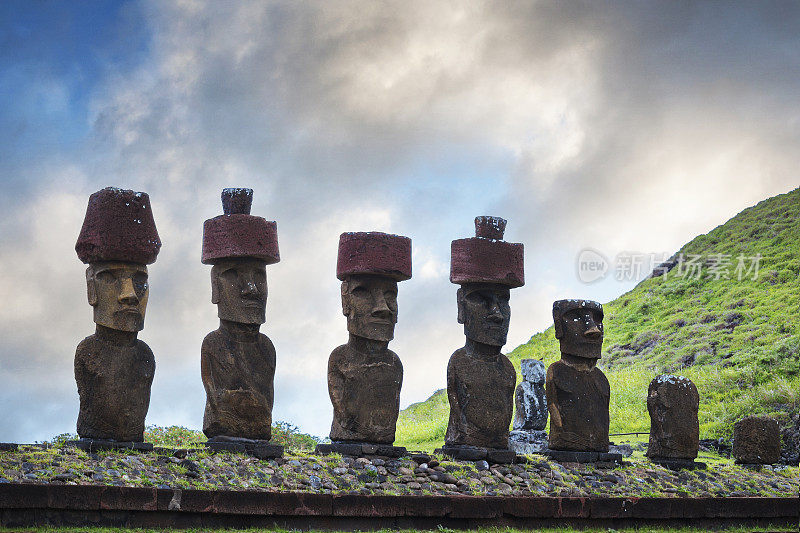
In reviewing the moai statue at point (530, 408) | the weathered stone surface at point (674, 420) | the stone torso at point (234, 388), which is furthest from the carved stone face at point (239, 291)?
the moai statue at point (530, 408)

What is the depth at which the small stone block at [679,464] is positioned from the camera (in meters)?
14.9

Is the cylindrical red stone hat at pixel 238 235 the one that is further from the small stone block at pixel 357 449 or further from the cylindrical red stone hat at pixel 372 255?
the small stone block at pixel 357 449

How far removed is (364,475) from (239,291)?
2741mm

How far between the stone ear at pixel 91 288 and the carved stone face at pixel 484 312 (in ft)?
16.5

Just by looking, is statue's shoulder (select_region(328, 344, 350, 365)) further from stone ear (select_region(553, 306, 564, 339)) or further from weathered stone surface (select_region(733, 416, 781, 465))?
weathered stone surface (select_region(733, 416, 781, 465))

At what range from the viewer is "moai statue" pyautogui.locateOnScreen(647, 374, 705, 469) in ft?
49.5

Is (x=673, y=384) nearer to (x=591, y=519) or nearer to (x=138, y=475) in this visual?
(x=591, y=519)

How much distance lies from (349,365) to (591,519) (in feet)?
12.0

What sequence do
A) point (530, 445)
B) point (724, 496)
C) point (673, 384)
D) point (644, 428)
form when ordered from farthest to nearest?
point (644, 428) → point (530, 445) → point (673, 384) → point (724, 496)

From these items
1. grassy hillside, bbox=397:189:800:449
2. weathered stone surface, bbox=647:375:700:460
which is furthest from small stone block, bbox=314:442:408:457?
grassy hillside, bbox=397:189:800:449

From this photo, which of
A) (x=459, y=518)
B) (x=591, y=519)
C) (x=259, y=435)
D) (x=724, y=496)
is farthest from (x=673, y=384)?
(x=259, y=435)

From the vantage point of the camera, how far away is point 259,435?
12062 millimetres

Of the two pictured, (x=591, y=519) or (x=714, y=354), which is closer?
(x=591, y=519)

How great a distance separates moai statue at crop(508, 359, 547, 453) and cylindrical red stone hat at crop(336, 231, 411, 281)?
22.9 feet
